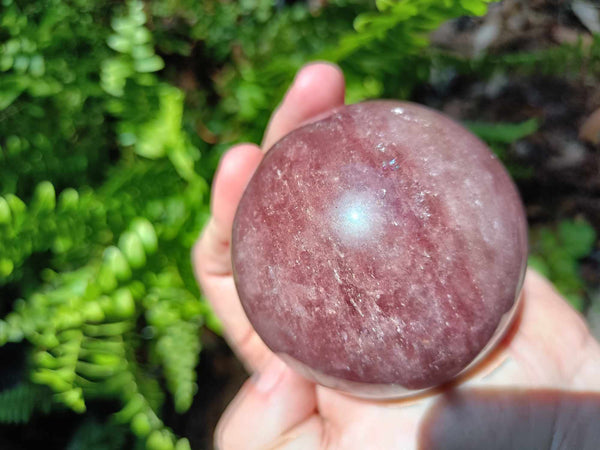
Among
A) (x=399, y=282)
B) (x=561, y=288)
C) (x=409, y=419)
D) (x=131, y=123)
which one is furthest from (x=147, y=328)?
(x=561, y=288)

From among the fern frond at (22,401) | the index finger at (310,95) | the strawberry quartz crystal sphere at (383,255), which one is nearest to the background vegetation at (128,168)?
the fern frond at (22,401)

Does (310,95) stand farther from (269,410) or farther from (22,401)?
(22,401)

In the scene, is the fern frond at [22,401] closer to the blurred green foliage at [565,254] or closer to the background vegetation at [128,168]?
the background vegetation at [128,168]

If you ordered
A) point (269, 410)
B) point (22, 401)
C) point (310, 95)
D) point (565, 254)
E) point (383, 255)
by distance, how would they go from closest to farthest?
1. point (383, 255)
2. point (269, 410)
3. point (310, 95)
4. point (22, 401)
5. point (565, 254)

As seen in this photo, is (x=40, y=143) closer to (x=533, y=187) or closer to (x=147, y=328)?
(x=147, y=328)

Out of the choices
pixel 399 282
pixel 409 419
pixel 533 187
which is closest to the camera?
pixel 399 282

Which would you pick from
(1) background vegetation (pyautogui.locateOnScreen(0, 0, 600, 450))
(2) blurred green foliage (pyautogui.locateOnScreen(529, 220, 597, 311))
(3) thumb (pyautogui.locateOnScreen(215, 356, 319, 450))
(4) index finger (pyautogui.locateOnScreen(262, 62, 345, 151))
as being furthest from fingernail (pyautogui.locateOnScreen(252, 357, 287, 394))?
(2) blurred green foliage (pyautogui.locateOnScreen(529, 220, 597, 311))

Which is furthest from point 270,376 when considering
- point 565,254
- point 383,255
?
point 565,254
